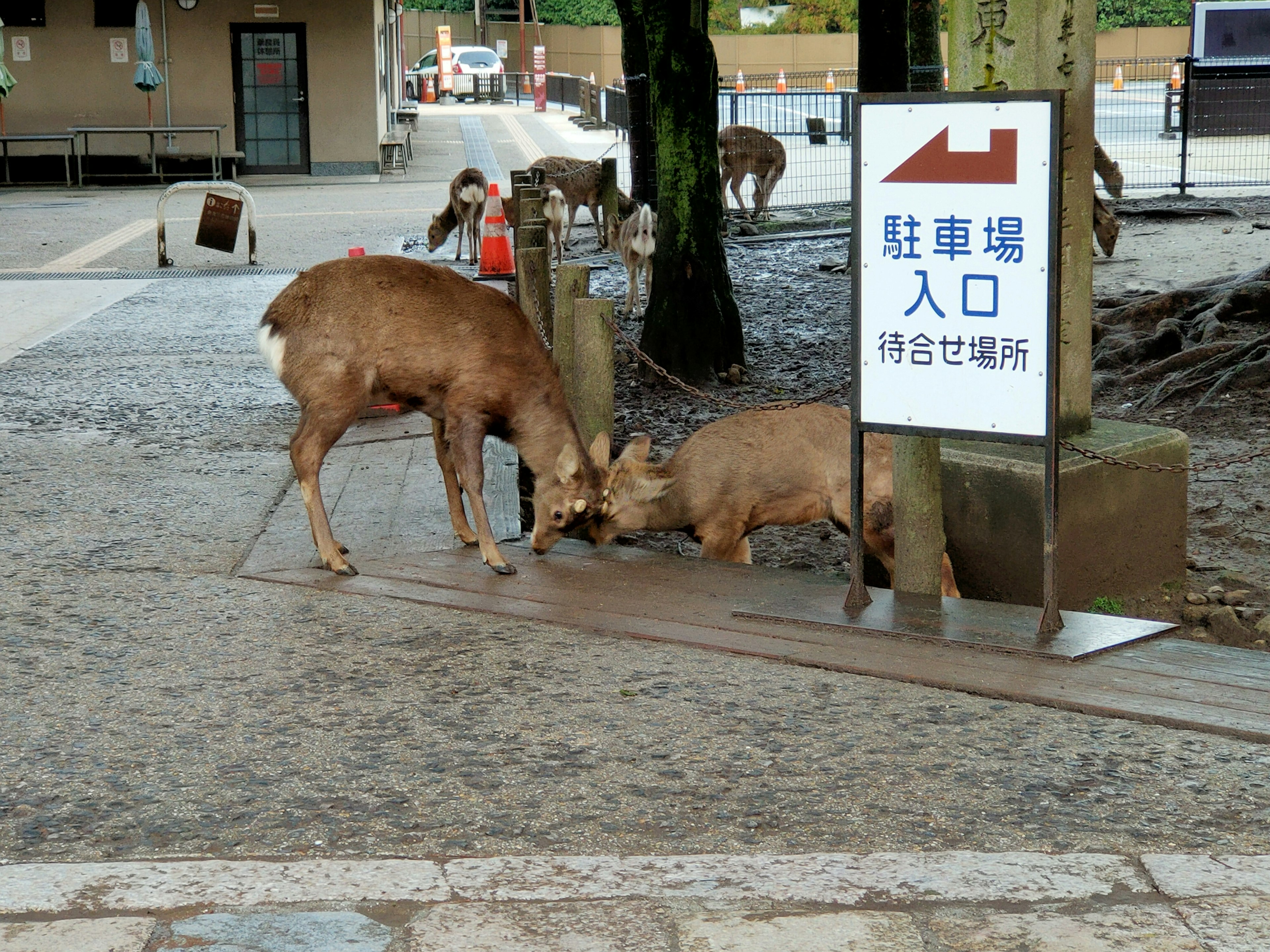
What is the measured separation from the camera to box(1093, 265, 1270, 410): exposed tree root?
9148mm

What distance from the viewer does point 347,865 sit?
3494 mm

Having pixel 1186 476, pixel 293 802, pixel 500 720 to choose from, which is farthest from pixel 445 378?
pixel 1186 476

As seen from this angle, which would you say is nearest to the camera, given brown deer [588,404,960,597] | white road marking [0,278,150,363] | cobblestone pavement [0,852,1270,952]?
cobblestone pavement [0,852,1270,952]

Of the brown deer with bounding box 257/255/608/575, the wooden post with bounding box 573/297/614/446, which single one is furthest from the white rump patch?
the wooden post with bounding box 573/297/614/446

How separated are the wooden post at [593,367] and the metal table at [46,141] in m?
20.9

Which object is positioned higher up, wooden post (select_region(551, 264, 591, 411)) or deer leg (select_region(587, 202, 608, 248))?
deer leg (select_region(587, 202, 608, 248))

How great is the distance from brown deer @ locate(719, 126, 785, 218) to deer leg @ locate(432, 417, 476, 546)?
43.9 feet

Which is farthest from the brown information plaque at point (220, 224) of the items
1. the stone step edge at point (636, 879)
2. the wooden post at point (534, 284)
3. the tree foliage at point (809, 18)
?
the tree foliage at point (809, 18)

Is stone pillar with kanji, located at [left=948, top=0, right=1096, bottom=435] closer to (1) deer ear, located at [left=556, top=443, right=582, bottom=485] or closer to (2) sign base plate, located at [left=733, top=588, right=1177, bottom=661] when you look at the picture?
(2) sign base plate, located at [left=733, top=588, right=1177, bottom=661]

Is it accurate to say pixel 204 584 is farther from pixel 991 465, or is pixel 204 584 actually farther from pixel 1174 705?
pixel 1174 705

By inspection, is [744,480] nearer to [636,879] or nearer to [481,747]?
[481,747]

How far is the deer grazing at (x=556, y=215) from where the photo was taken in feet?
50.5

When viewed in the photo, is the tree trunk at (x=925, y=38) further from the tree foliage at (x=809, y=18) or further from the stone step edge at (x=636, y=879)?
the tree foliage at (x=809, y=18)

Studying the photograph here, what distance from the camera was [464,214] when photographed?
1669 centimetres
